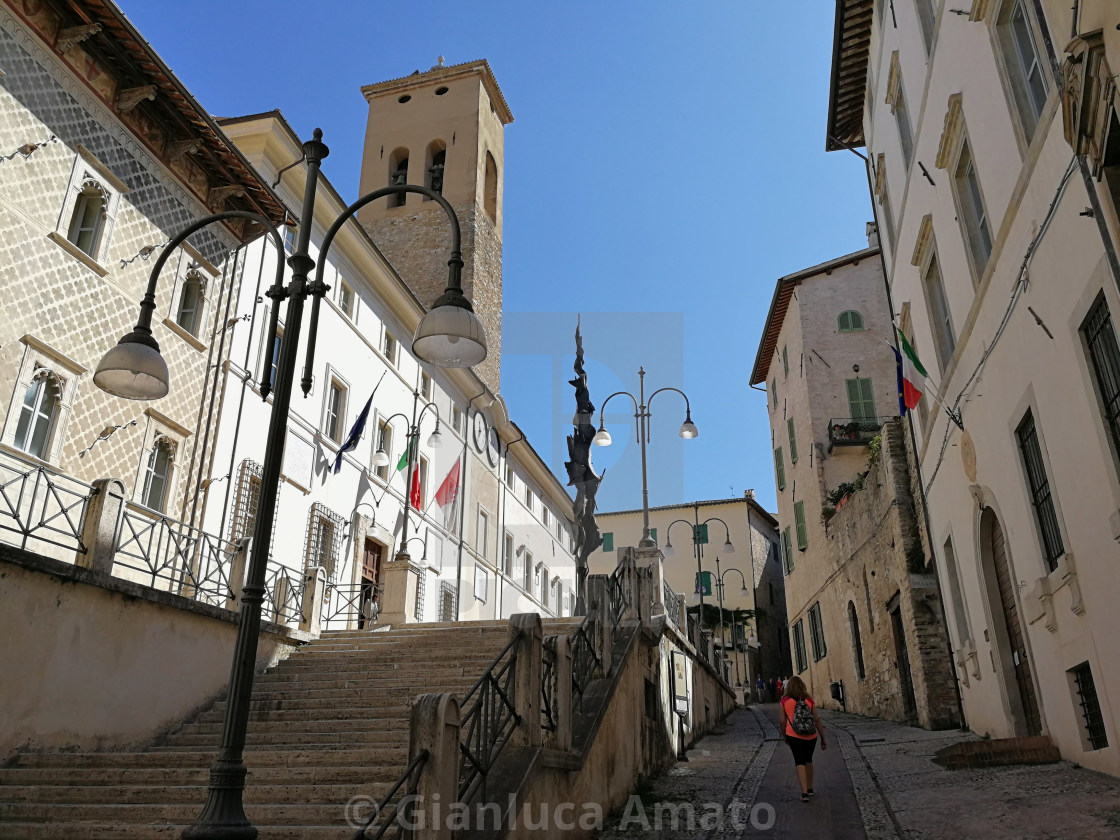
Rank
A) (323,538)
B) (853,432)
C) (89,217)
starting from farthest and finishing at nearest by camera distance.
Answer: (853,432), (323,538), (89,217)

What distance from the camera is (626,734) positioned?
32.2 feet

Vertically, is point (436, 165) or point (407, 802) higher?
point (436, 165)

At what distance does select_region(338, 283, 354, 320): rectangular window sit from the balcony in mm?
14413

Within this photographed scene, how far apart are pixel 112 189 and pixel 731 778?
12.7 metres

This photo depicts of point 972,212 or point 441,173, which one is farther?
point 441,173

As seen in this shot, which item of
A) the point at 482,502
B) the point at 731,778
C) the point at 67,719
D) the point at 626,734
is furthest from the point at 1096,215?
the point at 482,502

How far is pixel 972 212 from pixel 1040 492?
389 centimetres

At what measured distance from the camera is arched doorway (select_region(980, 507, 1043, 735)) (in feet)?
34.6

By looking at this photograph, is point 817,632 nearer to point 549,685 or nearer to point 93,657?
point 549,685

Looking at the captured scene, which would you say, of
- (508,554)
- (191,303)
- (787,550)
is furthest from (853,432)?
(191,303)

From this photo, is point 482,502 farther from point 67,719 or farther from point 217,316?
point 67,719

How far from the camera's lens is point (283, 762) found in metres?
7.79

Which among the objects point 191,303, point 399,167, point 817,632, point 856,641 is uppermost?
point 399,167

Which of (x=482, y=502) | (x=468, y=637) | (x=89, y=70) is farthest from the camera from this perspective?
(x=482, y=502)
